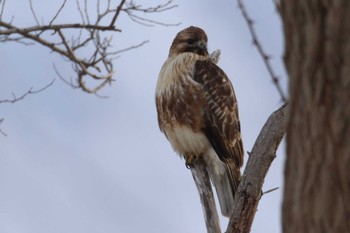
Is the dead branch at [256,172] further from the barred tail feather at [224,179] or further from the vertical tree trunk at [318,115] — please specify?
the vertical tree trunk at [318,115]

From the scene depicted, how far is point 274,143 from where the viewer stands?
16.4 feet

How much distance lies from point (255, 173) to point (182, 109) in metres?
1.53

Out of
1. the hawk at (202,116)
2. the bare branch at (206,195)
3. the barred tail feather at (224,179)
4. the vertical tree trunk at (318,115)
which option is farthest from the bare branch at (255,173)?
the vertical tree trunk at (318,115)

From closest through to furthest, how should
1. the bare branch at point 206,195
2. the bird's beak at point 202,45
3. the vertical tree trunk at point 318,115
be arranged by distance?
the vertical tree trunk at point 318,115
the bare branch at point 206,195
the bird's beak at point 202,45

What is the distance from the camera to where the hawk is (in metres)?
6.25

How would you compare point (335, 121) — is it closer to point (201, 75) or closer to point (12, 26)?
point (12, 26)

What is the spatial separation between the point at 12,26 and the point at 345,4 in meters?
3.37

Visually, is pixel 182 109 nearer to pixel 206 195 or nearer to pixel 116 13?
pixel 206 195

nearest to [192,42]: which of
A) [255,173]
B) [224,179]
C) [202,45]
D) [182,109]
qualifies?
[202,45]

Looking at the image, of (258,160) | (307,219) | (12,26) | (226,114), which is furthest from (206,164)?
(307,219)

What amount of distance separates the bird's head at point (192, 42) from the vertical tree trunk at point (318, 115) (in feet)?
16.0

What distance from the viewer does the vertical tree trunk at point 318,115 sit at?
195 cm

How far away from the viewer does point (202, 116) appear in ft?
21.0

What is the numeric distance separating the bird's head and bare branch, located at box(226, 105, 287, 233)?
1980 millimetres
